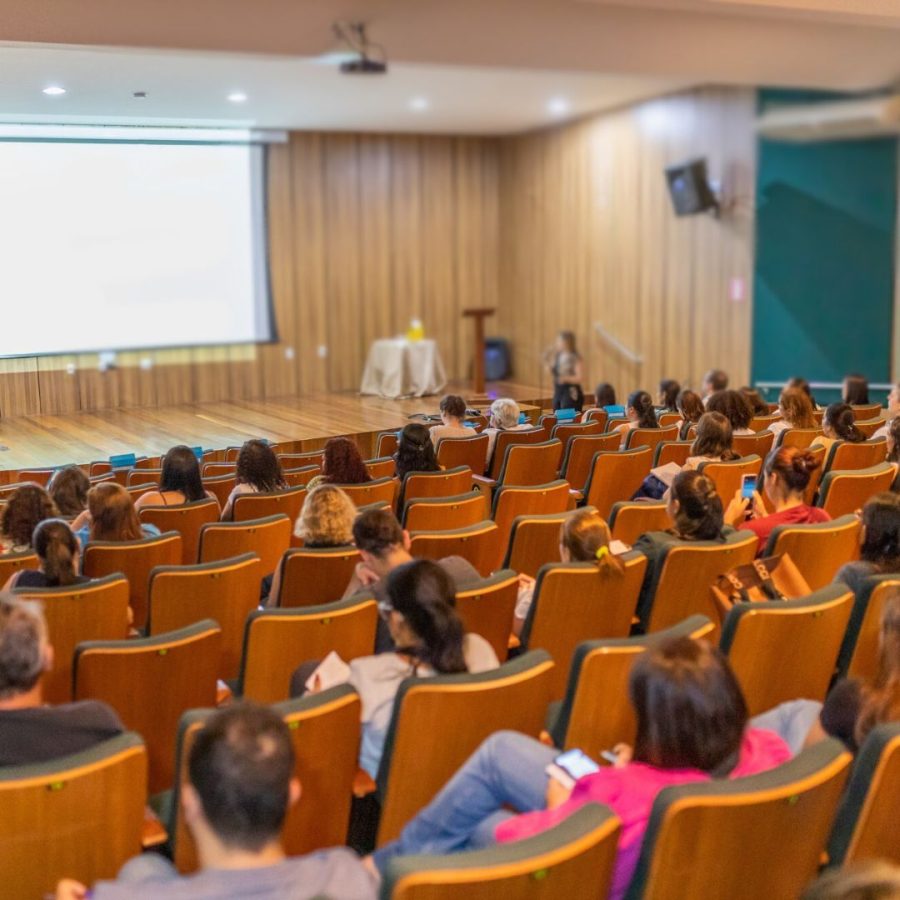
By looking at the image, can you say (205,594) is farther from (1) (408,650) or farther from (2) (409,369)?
(2) (409,369)

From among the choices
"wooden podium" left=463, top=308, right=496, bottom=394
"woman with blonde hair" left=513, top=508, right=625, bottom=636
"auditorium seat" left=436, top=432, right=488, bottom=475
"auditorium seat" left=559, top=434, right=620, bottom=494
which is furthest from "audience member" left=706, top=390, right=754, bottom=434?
"wooden podium" left=463, top=308, right=496, bottom=394

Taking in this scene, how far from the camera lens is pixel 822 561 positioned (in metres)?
4.18

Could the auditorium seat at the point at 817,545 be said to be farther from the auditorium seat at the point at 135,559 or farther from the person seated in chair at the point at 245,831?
the person seated in chair at the point at 245,831

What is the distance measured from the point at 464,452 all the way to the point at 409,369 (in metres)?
7.91

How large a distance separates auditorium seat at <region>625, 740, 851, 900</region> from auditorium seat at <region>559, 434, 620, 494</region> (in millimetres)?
4965

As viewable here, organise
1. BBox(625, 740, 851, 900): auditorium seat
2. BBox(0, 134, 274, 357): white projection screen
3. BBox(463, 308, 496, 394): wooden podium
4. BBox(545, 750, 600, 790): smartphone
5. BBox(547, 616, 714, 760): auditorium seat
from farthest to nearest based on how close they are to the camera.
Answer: BBox(463, 308, 496, 394): wooden podium
BBox(0, 134, 274, 357): white projection screen
BBox(547, 616, 714, 760): auditorium seat
BBox(545, 750, 600, 790): smartphone
BBox(625, 740, 851, 900): auditorium seat

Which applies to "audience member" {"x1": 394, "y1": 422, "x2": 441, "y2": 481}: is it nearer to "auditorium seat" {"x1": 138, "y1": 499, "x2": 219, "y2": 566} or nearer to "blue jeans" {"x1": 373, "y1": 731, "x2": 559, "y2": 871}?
"auditorium seat" {"x1": 138, "y1": 499, "x2": 219, "y2": 566}

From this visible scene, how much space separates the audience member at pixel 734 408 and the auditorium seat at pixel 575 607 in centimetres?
328

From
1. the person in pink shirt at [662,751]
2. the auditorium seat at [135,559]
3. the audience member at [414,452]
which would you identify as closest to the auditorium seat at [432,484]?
the audience member at [414,452]

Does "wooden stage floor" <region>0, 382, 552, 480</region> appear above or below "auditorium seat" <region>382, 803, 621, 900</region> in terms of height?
below

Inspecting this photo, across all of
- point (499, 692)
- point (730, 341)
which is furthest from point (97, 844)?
point (730, 341)

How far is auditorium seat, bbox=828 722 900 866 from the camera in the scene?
211 centimetres

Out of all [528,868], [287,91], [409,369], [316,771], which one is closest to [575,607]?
[316,771]

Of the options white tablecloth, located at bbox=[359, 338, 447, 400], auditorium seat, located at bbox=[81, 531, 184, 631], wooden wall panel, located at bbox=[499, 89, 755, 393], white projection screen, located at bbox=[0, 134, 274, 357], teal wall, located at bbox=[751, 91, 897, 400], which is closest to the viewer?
auditorium seat, located at bbox=[81, 531, 184, 631]
